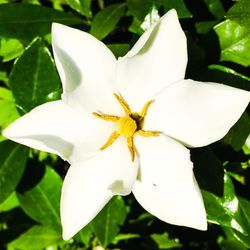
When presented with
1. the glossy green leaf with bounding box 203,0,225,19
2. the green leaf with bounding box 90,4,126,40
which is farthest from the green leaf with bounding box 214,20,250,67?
the green leaf with bounding box 90,4,126,40

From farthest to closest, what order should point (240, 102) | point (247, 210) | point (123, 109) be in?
point (247, 210), point (123, 109), point (240, 102)

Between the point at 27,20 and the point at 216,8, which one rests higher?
the point at 216,8

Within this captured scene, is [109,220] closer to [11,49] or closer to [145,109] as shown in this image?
[145,109]

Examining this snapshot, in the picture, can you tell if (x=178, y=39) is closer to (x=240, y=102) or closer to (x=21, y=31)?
(x=240, y=102)

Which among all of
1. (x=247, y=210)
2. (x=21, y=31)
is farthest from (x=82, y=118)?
(x=247, y=210)

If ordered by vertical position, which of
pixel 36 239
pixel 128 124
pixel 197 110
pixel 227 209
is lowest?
pixel 36 239

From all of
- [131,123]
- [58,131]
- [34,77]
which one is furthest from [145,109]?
[34,77]
